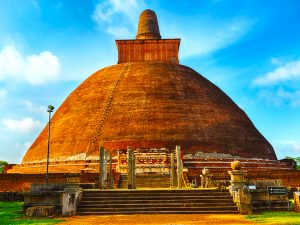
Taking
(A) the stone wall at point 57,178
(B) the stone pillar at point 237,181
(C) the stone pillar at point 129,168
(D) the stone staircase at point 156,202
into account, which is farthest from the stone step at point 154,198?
(A) the stone wall at point 57,178

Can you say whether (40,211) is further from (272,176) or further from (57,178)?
(272,176)

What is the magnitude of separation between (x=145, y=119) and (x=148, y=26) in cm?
1378

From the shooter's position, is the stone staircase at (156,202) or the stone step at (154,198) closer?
the stone staircase at (156,202)

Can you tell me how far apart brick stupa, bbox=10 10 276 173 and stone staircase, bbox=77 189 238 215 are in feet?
36.3

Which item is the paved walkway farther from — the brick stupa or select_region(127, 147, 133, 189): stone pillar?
the brick stupa

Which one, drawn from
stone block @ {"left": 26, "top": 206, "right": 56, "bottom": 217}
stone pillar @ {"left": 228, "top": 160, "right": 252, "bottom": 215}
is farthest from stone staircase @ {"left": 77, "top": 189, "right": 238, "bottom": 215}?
stone block @ {"left": 26, "top": 206, "right": 56, "bottom": 217}

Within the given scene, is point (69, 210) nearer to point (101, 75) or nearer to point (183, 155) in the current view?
point (183, 155)

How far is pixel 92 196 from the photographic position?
13.8 meters

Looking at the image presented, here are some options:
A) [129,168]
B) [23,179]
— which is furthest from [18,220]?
[23,179]

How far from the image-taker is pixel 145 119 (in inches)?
1046

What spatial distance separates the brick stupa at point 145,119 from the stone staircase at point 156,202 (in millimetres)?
11077

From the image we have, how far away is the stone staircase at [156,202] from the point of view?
12.7 m

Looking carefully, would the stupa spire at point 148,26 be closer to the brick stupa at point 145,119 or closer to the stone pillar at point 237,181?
the brick stupa at point 145,119

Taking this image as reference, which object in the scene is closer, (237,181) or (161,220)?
(161,220)
